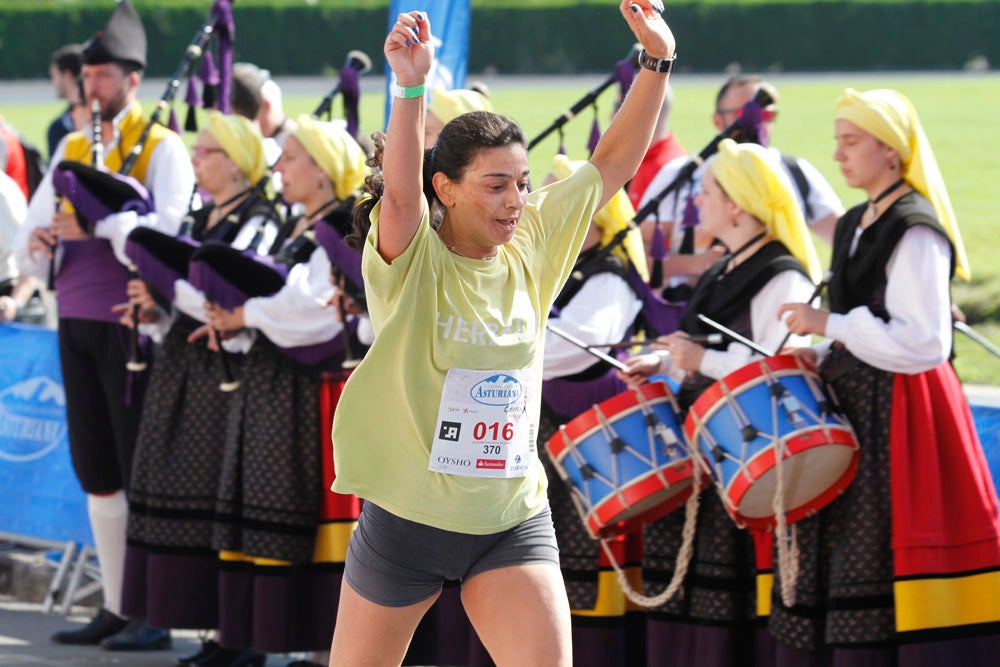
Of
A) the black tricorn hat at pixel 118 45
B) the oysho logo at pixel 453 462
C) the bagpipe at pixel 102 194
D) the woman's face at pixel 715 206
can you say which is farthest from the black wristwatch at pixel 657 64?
the black tricorn hat at pixel 118 45

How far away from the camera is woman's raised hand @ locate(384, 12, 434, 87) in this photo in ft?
11.0

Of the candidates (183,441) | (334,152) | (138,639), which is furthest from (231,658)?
(334,152)

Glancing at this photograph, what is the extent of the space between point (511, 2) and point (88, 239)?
34.6 metres

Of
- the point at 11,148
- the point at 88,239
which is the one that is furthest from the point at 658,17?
the point at 11,148

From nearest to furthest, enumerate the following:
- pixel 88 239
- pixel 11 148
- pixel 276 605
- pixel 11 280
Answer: pixel 276 605 → pixel 88 239 → pixel 11 280 → pixel 11 148

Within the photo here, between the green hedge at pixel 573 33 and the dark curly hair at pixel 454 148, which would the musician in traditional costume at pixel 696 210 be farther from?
the green hedge at pixel 573 33

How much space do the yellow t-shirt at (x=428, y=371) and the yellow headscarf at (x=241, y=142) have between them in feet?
9.30

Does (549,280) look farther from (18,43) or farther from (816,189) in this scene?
(18,43)

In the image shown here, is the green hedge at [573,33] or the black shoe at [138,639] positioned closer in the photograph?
the black shoe at [138,639]

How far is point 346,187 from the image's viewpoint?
6020mm

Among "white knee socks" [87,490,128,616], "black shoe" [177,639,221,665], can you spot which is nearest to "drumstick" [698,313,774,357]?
"black shoe" [177,639,221,665]

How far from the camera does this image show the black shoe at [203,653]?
20.8 feet

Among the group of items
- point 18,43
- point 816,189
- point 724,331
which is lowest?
point 724,331

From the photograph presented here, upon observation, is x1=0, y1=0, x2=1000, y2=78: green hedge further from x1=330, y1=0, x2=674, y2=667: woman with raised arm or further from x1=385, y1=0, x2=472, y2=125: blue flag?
x1=330, y1=0, x2=674, y2=667: woman with raised arm
